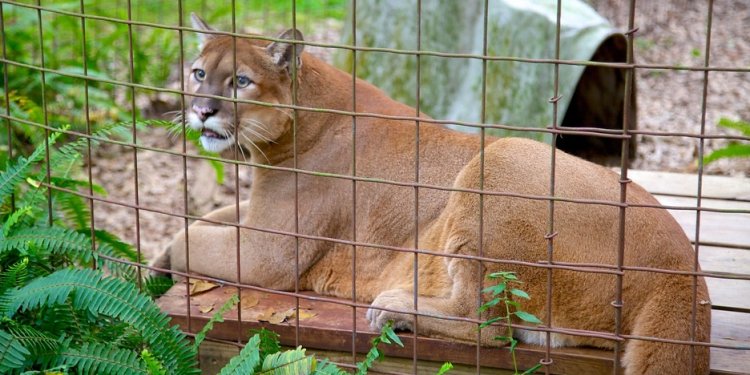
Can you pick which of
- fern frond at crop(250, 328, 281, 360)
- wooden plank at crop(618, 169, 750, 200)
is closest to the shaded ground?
wooden plank at crop(618, 169, 750, 200)

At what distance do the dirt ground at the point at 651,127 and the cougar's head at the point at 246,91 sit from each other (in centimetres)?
114

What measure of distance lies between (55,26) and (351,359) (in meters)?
6.55

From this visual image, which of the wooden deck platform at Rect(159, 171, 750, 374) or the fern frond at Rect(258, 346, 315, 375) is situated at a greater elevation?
the wooden deck platform at Rect(159, 171, 750, 374)

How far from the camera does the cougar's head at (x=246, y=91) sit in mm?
4922

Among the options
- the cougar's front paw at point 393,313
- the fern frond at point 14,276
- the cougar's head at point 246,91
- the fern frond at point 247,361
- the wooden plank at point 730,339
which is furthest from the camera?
the cougar's head at point 246,91

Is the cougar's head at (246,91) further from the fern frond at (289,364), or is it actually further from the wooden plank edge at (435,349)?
the fern frond at (289,364)

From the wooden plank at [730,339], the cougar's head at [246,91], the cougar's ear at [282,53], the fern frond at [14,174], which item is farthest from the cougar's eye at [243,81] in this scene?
the wooden plank at [730,339]

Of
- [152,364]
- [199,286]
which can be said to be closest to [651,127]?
[199,286]

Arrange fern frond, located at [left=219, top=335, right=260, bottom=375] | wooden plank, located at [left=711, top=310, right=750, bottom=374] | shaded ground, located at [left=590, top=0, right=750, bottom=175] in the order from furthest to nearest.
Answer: shaded ground, located at [left=590, top=0, right=750, bottom=175], wooden plank, located at [left=711, top=310, right=750, bottom=374], fern frond, located at [left=219, top=335, right=260, bottom=375]

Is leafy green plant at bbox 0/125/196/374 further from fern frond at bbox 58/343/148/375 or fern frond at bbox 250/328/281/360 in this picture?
fern frond at bbox 250/328/281/360

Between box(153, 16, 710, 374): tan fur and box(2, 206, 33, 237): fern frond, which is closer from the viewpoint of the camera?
box(153, 16, 710, 374): tan fur

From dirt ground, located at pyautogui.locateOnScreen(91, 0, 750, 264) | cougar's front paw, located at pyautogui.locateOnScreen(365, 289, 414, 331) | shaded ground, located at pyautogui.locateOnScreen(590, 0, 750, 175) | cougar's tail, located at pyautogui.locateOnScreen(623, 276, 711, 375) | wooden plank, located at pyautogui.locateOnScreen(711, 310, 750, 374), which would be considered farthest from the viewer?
shaded ground, located at pyautogui.locateOnScreen(590, 0, 750, 175)

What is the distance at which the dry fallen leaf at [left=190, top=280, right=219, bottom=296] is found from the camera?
16.5 ft

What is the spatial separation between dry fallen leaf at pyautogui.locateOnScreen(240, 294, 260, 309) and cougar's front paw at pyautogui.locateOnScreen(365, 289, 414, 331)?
59 cm
